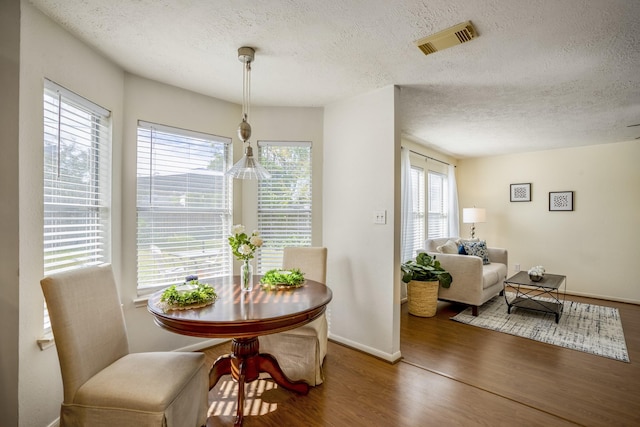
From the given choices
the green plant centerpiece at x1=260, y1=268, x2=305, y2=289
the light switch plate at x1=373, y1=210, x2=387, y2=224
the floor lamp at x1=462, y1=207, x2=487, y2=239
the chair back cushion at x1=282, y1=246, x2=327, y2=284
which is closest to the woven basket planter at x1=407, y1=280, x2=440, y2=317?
the light switch plate at x1=373, y1=210, x2=387, y2=224

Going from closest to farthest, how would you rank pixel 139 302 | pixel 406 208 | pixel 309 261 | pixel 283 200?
pixel 139 302, pixel 309 261, pixel 283 200, pixel 406 208

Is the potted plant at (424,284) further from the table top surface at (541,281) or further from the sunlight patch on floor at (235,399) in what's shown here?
the sunlight patch on floor at (235,399)

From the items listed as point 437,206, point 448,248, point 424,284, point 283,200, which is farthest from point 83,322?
point 437,206

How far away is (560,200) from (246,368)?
564 centimetres

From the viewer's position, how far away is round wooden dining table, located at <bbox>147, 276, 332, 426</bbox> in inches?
61.1

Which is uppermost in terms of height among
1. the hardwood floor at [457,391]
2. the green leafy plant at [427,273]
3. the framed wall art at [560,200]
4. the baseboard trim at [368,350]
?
the framed wall art at [560,200]

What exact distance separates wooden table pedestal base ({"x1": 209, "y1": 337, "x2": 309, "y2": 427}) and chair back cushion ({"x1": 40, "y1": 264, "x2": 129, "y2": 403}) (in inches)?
24.9

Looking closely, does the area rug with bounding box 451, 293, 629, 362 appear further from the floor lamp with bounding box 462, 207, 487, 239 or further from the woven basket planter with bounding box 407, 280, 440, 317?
the floor lamp with bounding box 462, 207, 487, 239

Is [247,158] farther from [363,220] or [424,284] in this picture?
[424,284]

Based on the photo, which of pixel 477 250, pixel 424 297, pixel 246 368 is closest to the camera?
pixel 246 368

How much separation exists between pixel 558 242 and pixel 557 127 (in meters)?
2.18

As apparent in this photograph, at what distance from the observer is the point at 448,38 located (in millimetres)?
2014

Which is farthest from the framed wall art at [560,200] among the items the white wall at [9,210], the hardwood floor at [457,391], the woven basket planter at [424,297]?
the white wall at [9,210]

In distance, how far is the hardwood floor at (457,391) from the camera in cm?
199
